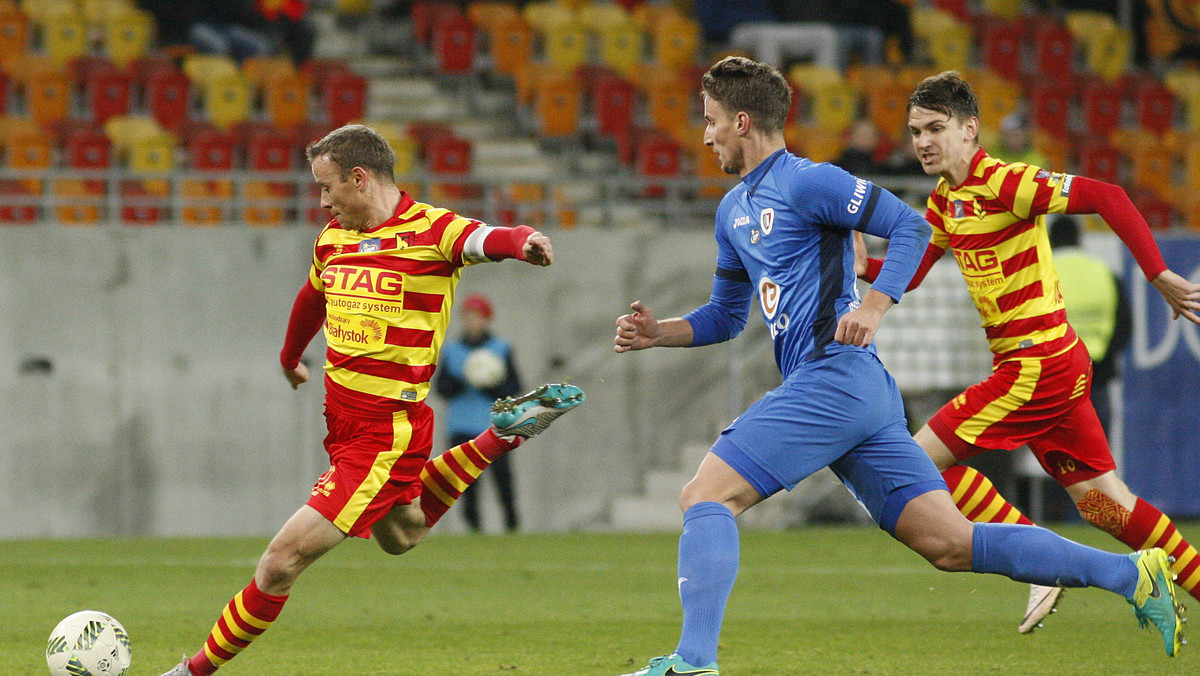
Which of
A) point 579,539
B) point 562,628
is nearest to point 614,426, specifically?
point 579,539

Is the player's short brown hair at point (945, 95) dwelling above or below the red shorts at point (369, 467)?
above

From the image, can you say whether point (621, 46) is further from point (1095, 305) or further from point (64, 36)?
point (1095, 305)

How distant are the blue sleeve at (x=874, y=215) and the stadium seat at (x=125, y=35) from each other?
1329 cm

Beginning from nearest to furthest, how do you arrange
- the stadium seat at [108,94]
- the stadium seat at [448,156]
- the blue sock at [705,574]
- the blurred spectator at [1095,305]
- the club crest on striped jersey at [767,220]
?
the blue sock at [705,574], the club crest on striped jersey at [767,220], the blurred spectator at [1095,305], the stadium seat at [448,156], the stadium seat at [108,94]

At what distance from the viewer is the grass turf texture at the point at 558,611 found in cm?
618

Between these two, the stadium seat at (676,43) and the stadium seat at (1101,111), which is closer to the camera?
the stadium seat at (1101,111)

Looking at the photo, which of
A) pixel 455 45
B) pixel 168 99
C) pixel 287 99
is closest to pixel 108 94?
pixel 168 99

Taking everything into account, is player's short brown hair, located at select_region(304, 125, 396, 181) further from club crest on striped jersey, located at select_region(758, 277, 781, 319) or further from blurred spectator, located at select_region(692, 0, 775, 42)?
blurred spectator, located at select_region(692, 0, 775, 42)

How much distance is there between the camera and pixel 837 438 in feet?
15.7

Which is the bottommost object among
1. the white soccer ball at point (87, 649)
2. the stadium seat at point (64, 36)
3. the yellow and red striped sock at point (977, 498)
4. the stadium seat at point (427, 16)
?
the white soccer ball at point (87, 649)

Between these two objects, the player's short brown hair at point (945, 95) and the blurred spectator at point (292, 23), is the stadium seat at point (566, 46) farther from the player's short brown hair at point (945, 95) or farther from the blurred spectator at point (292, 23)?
the player's short brown hair at point (945, 95)

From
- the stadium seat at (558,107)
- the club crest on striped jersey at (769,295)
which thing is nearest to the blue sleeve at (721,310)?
the club crest on striped jersey at (769,295)

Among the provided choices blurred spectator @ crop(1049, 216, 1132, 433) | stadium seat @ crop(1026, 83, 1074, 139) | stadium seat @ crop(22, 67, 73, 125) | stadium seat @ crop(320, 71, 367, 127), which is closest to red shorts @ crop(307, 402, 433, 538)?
blurred spectator @ crop(1049, 216, 1132, 433)

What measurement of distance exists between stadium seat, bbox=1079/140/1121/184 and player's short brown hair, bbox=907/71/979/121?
1126cm
